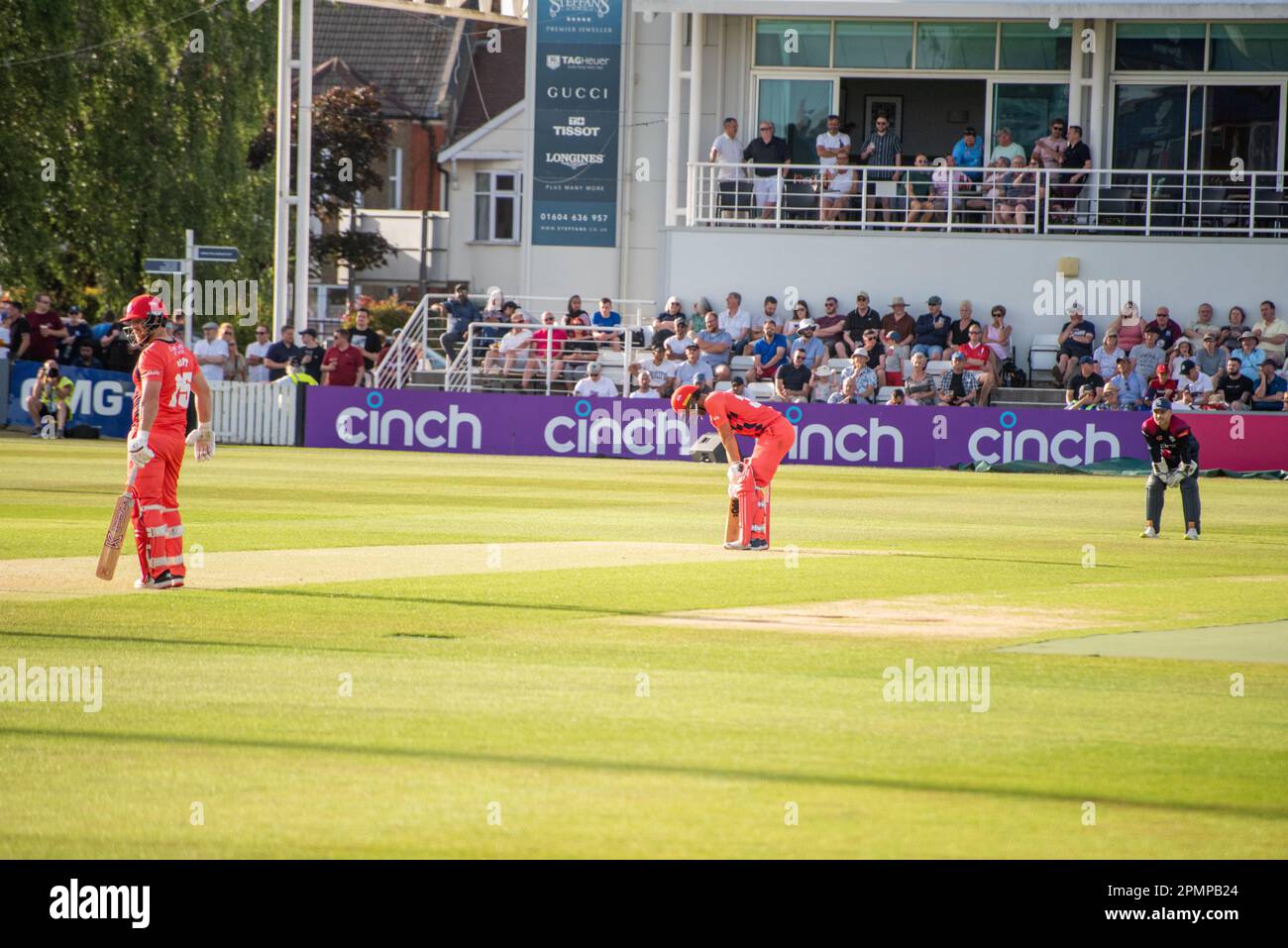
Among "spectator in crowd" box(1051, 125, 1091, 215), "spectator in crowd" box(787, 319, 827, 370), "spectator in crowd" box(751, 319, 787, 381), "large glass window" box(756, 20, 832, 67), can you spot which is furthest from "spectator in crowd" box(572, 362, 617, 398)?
"large glass window" box(756, 20, 832, 67)

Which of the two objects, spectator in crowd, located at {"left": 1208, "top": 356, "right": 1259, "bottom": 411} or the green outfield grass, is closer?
the green outfield grass

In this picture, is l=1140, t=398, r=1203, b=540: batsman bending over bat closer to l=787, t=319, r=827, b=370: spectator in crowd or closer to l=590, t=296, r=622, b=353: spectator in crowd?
l=787, t=319, r=827, b=370: spectator in crowd

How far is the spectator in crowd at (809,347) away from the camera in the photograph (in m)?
31.8

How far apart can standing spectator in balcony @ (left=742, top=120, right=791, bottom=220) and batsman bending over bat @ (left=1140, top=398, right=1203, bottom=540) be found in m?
17.8

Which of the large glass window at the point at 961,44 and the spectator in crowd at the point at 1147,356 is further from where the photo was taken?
the large glass window at the point at 961,44

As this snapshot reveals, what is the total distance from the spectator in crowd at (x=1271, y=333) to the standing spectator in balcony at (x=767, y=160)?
9.57 m

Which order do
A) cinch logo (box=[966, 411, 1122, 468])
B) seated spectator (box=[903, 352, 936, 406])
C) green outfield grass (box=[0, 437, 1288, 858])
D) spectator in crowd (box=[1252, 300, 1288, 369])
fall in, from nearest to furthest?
green outfield grass (box=[0, 437, 1288, 858]) → cinch logo (box=[966, 411, 1122, 468]) → seated spectator (box=[903, 352, 936, 406]) → spectator in crowd (box=[1252, 300, 1288, 369])

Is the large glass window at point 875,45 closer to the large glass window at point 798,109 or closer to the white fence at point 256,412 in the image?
the large glass window at point 798,109

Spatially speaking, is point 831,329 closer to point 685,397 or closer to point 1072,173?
point 1072,173

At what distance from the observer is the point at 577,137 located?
3838 centimetres

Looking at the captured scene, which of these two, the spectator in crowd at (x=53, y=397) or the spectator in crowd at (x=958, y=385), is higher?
the spectator in crowd at (x=958, y=385)

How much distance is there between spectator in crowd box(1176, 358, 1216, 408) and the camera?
3006 cm

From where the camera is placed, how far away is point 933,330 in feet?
107

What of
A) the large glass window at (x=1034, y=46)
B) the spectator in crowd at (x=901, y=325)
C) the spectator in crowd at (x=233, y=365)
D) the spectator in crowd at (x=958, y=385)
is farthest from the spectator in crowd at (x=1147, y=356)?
the spectator in crowd at (x=233, y=365)
